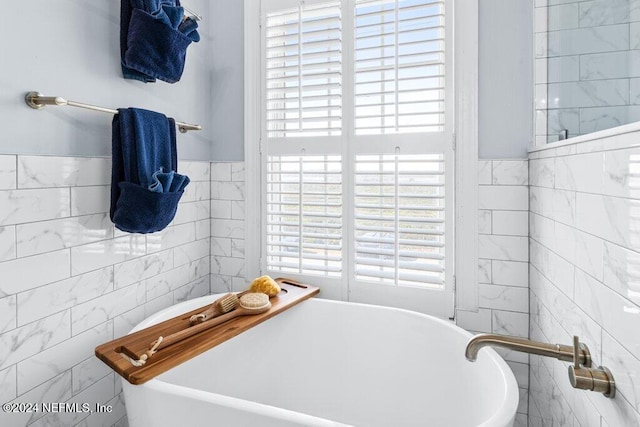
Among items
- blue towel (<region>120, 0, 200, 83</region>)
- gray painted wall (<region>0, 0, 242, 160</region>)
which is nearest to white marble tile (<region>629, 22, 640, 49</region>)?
blue towel (<region>120, 0, 200, 83</region>)

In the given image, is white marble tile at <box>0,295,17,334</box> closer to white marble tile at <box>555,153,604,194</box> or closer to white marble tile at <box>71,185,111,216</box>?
white marble tile at <box>71,185,111,216</box>

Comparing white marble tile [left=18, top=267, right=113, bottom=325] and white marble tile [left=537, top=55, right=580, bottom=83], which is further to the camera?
white marble tile [left=537, top=55, right=580, bottom=83]

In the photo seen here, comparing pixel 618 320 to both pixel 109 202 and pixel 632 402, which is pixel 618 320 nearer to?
pixel 632 402

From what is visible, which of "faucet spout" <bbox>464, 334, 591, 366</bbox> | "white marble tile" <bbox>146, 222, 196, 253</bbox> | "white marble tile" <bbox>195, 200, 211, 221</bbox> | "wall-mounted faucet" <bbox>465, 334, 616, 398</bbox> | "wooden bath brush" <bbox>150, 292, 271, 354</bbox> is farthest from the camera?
"white marble tile" <bbox>195, 200, 211, 221</bbox>

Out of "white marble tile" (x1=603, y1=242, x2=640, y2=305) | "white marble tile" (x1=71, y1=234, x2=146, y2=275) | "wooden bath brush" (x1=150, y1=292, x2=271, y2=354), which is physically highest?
"white marble tile" (x1=603, y1=242, x2=640, y2=305)

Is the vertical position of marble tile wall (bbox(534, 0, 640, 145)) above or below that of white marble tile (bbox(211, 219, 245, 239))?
above

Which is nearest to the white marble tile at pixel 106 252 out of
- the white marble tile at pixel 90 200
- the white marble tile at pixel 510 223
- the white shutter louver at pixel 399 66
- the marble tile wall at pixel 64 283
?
the marble tile wall at pixel 64 283

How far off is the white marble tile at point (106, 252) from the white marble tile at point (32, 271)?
0.15 feet

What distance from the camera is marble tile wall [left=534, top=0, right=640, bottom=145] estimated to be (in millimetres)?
1046

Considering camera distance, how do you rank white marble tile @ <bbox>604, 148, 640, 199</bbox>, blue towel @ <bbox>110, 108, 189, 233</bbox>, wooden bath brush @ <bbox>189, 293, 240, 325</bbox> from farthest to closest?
wooden bath brush @ <bbox>189, 293, 240, 325</bbox> → blue towel @ <bbox>110, 108, 189, 233</bbox> → white marble tile @ <bbox>604, 148, 640, 199</bbox>

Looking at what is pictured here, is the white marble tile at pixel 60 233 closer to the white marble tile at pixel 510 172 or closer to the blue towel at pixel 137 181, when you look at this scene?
the blue towel at pixel 137 181

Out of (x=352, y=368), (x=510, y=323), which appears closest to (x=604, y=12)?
(x=510, y=323)

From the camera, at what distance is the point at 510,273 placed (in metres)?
1.62

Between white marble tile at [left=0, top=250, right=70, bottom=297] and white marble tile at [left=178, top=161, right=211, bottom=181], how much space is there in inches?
29.2
